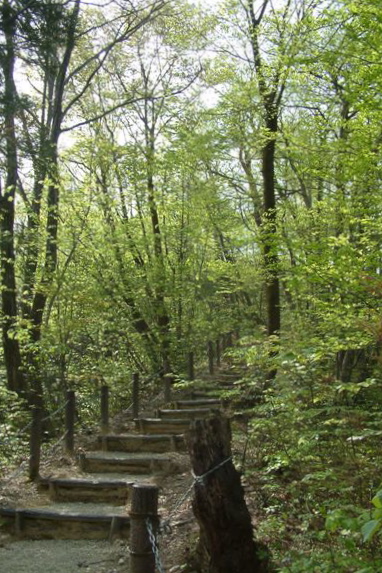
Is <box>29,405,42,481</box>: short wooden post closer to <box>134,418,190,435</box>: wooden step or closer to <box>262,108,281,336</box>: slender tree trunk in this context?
<box>134,418,190,435</box>: wooden step

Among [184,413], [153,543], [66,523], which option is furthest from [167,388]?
[153,543]

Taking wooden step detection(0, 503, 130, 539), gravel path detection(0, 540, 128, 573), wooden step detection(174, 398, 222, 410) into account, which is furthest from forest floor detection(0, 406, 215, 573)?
wooden step detection(174, 398, 222, 410)

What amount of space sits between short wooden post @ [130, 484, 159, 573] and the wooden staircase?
2.11 meters

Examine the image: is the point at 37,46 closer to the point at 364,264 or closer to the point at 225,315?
the point at 364,264

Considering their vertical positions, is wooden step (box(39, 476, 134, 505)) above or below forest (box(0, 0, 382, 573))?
below

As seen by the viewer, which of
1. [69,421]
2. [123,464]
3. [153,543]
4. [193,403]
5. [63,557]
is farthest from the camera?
[193,403]

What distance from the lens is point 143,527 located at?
3615mm

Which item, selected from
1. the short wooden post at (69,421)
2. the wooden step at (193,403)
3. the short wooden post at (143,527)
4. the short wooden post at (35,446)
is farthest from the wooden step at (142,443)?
the short wooden post at (143,527)

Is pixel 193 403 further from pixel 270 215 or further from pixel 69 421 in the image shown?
pixel 270 215

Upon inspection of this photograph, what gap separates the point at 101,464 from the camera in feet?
27.4

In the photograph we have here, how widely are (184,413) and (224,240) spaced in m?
12.1

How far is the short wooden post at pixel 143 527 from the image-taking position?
357cm

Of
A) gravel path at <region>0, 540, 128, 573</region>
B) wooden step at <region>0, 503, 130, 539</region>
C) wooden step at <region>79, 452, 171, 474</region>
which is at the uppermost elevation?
wooden step at <region>79, 452, 171, 474</region>

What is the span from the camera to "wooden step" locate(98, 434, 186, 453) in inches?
357
